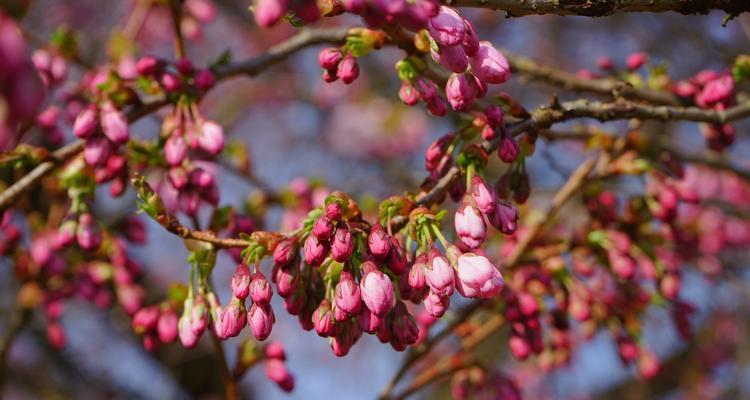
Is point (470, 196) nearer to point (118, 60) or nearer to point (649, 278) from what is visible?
point (649, 278)

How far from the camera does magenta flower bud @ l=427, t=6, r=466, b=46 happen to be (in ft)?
4.07

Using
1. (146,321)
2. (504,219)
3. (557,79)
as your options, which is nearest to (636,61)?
(557,79)

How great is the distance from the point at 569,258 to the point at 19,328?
2143mm

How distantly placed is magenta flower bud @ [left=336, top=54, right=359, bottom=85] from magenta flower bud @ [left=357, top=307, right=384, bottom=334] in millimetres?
513

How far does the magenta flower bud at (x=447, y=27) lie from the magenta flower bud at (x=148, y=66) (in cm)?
93

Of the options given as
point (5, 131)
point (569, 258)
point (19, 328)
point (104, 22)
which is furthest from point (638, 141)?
point (104, 22)

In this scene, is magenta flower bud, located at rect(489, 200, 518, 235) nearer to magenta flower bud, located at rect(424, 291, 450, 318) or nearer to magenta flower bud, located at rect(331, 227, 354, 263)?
magenta flower bud, located at rect(424, 291, 450, 318)

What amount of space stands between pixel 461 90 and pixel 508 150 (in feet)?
0.57

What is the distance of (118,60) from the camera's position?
272 cm

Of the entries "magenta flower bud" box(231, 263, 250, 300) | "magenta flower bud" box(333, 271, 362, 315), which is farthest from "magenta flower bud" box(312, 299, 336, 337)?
"magenta flower bud" box(231, 263, 250, 300)

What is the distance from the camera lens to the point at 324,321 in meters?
1.38

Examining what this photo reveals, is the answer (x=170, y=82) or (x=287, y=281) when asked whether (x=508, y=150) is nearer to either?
(x=287, y=281)

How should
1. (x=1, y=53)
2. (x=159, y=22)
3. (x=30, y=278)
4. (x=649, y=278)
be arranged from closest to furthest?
1. (x=1, y=53)
2. (x=649, y=278)
3. (x=30, y=278)
4. (x=159, y=22)

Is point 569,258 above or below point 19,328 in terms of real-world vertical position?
above
